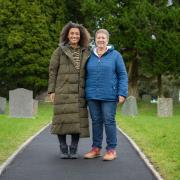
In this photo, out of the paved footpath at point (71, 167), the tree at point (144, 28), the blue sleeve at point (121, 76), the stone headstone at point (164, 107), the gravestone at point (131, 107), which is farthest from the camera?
the tree at point (144, 28)

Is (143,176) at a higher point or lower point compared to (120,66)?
lower

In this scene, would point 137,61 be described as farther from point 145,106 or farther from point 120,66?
point 120,66

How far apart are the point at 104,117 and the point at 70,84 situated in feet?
2.58

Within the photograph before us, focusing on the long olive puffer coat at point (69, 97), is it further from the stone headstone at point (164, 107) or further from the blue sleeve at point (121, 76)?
the stone headstone at point (164, 107)

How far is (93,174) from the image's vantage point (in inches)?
328

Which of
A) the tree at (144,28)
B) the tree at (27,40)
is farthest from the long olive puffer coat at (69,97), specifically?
the tree at (27,40)

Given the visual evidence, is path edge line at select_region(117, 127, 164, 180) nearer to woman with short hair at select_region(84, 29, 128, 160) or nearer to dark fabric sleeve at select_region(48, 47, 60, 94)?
woman with short hair at select_region(84, 29, 128, 160)

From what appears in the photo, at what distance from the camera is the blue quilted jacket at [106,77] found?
9.51 meters

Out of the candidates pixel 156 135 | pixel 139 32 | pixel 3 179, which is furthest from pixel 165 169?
pixel 139 32

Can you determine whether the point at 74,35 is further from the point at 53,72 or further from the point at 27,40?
the point at 27,40

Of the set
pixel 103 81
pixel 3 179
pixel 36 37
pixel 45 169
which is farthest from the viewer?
pixel 36 37

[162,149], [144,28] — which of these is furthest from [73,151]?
[144,28]

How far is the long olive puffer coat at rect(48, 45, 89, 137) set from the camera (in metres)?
9.62

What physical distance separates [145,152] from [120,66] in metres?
2.10
